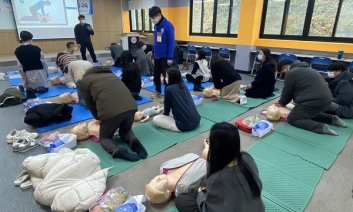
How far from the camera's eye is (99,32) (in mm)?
8945

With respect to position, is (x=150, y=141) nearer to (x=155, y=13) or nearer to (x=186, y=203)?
(x=186, y=203)

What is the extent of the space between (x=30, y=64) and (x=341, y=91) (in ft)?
16.5

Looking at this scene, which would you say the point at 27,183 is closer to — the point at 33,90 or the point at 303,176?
the point at 303,176

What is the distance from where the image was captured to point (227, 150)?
992 millimetres

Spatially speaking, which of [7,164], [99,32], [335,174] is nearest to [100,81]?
[7,164]

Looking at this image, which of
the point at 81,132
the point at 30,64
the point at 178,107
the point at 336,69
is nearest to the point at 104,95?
the point at 81,132

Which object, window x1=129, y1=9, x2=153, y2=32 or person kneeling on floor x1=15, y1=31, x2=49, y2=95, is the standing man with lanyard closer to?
person kneeling on floor x1=15, y1=31, x2=49, y2=95

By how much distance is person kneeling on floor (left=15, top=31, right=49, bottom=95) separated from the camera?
363 centimetres

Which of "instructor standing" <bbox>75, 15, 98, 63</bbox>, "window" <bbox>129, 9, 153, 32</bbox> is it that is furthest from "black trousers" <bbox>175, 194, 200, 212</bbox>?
"window" <bbox>129, 9, 153, 32</bbox>

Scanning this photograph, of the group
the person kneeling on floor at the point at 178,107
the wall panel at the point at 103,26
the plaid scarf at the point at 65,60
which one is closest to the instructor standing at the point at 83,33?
the wall panel at the point at 103,26

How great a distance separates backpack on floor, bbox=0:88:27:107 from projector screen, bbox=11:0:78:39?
14.9 ft

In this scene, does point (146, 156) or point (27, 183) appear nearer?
point (27, 183)

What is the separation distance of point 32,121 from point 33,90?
151cm

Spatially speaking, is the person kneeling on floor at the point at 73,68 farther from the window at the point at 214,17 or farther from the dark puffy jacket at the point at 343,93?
the window at the point at 214,17
